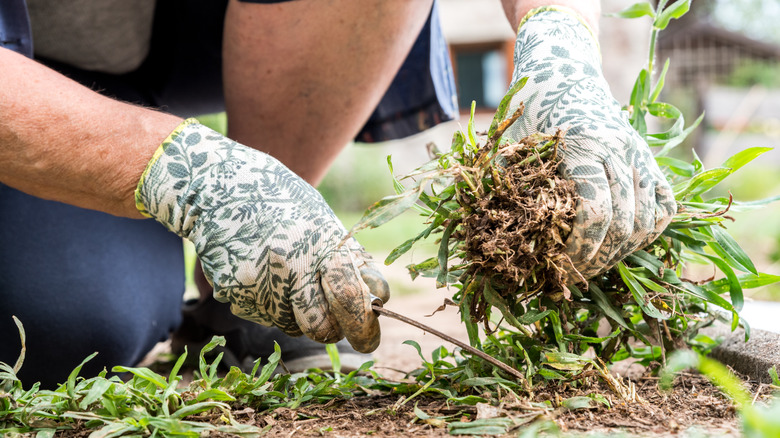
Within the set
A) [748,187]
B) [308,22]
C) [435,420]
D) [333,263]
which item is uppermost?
[308,22]

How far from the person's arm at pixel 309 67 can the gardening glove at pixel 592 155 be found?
608mm

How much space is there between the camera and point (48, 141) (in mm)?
1002

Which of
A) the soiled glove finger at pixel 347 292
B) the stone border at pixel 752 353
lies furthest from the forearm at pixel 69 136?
the stone border at pixel 752 353

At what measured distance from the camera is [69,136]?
100cm

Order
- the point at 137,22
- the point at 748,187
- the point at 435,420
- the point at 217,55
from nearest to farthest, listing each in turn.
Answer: the point at 435,420 < the point at 137,22 < the point at 217,55 < the point at 748,187

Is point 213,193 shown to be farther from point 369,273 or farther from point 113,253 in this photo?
point 113,253

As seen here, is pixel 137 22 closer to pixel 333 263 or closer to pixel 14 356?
pixel 14 356

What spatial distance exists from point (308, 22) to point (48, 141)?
75cm

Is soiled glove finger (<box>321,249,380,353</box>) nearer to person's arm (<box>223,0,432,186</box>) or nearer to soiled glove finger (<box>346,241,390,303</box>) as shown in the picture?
soiled glove finger (<box>346,241,390,303</box>)

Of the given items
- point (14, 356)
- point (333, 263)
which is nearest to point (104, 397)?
point (333, 263)

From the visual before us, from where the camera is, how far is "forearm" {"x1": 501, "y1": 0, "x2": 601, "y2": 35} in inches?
46.1

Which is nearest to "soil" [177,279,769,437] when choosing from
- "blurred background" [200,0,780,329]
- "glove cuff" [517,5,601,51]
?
"glove cuff" [517,5,601,51]

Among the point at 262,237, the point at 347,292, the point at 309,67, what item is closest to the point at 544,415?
the point at 347,292

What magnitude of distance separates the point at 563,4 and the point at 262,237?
2.22 ft
